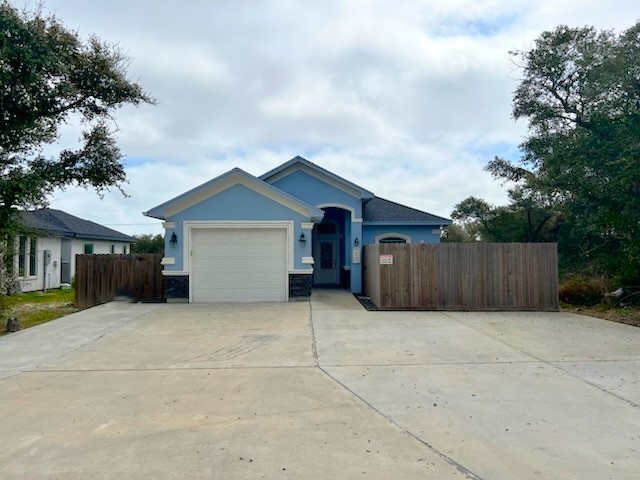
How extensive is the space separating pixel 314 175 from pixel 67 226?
15071 millimetres

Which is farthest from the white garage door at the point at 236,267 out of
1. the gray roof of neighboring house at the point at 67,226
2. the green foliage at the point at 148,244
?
the green foliage at the point at 148,244

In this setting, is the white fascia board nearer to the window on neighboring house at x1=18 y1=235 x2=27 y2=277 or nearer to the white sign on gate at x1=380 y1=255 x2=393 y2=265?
the white sign on gate at x1=380 y1=255 x2=393 y2=265

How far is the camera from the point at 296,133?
18.2m

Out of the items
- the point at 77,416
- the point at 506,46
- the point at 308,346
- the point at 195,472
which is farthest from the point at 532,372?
the point at 506,46

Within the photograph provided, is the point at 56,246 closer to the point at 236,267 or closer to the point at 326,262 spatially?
the point at 326,262

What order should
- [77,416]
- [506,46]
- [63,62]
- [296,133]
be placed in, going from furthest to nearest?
1. [296,133]
2. [506,46]
3. [63,62]
4. [77,416]

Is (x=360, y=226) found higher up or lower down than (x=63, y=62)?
lower down

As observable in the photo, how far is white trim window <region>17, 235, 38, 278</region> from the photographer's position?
19.8 metres

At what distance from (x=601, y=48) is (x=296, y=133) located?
33.7ft

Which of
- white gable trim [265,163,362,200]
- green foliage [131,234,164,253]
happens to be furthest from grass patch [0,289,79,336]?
white gable trim [265,163,362,200]

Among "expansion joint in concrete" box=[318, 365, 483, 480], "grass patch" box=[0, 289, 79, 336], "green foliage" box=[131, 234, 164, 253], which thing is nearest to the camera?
"expansion joint in concrete" box=[318, 365, 483, 480]

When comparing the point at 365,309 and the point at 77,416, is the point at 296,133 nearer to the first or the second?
the point at 365,309

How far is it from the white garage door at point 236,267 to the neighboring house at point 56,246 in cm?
873

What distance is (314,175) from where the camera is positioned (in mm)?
16891
